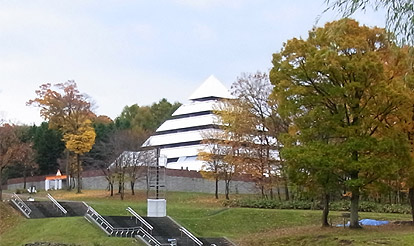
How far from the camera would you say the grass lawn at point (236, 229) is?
1891 cm

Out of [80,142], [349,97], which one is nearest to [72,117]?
[80,142]

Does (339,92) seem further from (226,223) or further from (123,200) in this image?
(123,200)

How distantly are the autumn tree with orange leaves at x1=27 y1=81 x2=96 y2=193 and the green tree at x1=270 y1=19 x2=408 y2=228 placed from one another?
22313 millimetres

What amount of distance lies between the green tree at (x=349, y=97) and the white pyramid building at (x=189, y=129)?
27.9 m

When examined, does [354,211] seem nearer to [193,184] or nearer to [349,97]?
[349,97]

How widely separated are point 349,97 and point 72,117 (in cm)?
2644

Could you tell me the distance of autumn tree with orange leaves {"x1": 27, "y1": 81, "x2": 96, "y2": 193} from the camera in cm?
4045

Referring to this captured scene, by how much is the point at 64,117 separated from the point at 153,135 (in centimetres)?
1548

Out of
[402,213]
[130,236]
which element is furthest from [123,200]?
[402,213]

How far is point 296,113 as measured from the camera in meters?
21.7

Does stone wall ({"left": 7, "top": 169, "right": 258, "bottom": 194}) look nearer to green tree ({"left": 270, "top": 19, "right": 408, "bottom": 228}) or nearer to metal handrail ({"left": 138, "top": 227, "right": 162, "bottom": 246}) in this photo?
metal handrail ({"left": 138, "top": 227, "right": 162, "bottom": 246})

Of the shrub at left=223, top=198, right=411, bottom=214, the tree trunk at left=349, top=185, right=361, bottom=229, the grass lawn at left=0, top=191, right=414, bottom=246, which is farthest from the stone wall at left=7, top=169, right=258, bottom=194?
the tree trunk at left=349, top=185, right=361, bottom=229

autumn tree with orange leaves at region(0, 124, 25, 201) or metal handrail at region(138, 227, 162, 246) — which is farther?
autumn tree with orange leaves at region(0, 124, 25, 201)

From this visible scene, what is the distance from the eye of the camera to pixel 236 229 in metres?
24.6
